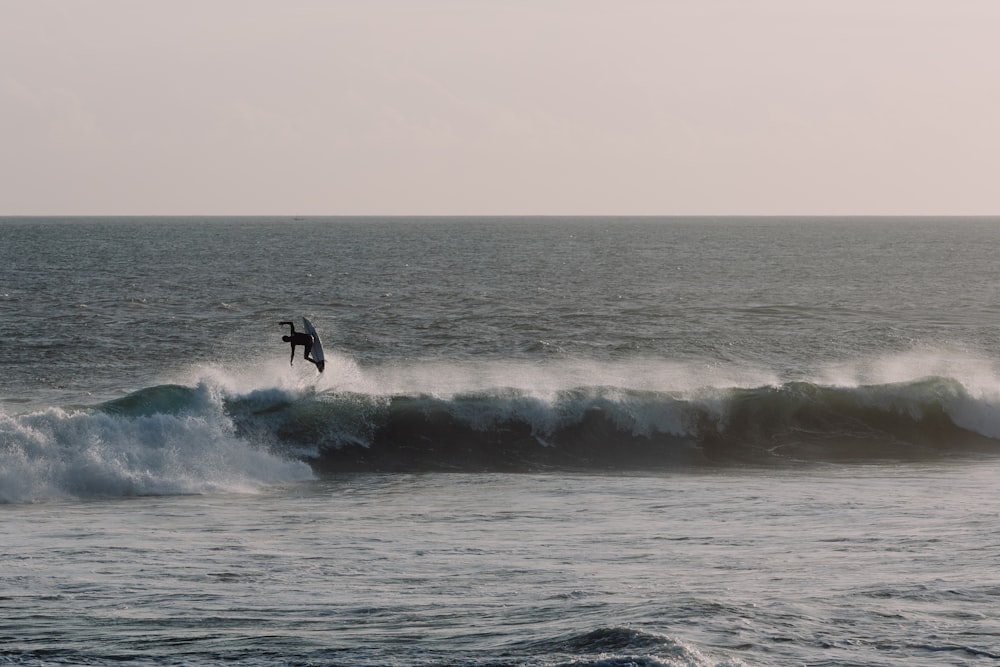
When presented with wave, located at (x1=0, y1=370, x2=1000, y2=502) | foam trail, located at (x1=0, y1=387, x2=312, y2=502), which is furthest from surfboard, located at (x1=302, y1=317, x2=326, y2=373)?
foam trail, located at (x1=0, y1=387, x2=312, y2=502)

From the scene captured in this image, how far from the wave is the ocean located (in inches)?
3.2

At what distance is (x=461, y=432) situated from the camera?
26.7m

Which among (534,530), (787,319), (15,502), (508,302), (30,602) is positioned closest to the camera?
(30,602)

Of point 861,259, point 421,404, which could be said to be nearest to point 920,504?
point 421,404

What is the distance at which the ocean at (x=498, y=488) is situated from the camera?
1196 cm

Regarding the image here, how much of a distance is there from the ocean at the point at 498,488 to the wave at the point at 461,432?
81mm

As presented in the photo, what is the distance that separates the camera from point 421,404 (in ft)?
90.9

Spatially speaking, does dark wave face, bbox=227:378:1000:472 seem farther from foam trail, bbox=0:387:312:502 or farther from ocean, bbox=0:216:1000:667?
foam trail, bbox=0:387:312:502

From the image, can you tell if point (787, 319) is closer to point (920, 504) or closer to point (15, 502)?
point (920, 504)

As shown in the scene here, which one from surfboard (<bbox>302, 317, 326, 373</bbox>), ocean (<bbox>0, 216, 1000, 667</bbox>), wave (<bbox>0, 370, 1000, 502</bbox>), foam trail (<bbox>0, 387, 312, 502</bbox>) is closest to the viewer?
ocean (<bbox>0, 216, 1000, 667</bbox>)

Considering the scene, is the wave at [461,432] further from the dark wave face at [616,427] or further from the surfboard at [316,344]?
the surfboard at [316,344]

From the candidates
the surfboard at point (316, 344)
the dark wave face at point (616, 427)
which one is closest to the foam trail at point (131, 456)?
the dark wave face at point (616, 427)

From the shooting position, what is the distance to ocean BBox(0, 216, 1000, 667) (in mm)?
11961

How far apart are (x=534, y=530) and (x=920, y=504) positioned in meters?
6.24
